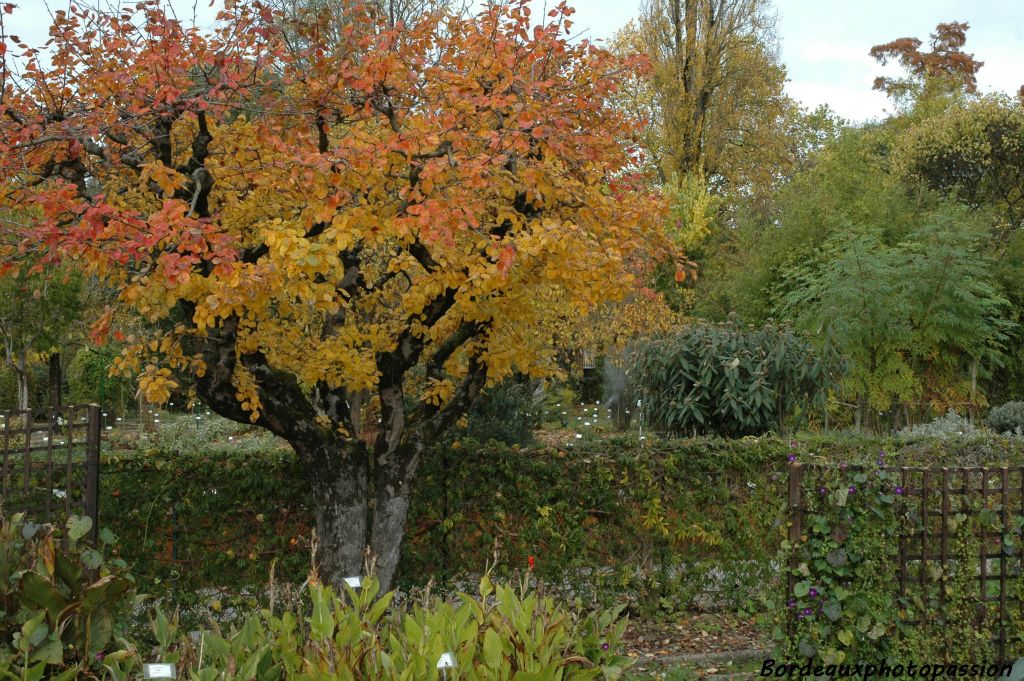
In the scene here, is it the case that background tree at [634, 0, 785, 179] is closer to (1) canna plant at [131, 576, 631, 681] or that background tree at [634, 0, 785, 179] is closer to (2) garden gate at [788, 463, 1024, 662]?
(2) garden gate at [788, 463, 1024, 662]

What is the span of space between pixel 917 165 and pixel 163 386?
23.2 meters

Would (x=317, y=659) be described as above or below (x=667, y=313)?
below

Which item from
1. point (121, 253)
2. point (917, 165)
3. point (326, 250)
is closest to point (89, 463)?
point (121, 253)

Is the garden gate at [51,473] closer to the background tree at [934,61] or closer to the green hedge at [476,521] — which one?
the green hedge at [476,521]

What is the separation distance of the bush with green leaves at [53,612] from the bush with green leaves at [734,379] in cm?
741

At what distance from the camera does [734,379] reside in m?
9.97

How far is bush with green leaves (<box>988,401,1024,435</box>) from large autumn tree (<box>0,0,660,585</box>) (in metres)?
11.8

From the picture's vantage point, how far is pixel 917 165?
23.9 m

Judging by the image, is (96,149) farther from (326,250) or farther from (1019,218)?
(1019,218)

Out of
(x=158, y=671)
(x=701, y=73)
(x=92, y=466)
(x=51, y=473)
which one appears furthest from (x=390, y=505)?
(x=701, y=73)

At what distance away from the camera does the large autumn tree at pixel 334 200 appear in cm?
481

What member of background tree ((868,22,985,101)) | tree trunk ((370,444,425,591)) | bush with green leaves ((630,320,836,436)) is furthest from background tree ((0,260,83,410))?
background tree ((868,22,985,101))

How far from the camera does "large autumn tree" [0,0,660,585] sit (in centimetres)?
481

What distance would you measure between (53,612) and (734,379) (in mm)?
7843
